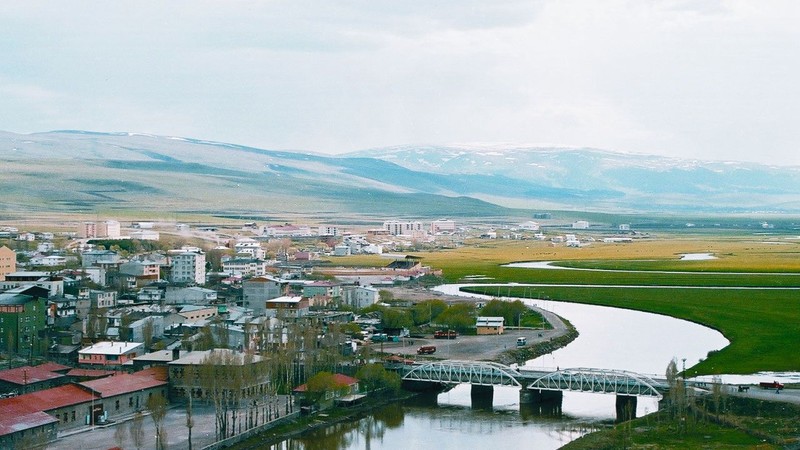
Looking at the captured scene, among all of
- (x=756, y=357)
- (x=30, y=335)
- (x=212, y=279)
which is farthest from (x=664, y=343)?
(x=212, y=279)

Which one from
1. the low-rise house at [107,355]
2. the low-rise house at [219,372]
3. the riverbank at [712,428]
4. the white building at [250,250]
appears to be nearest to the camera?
the riverbank at [712,428]

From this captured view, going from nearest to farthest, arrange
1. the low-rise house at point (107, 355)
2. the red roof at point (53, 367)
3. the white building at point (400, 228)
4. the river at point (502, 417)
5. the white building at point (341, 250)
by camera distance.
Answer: the river at point (502, 417), the red roof at point (53, 367), the low-rise house at point (107, 355), the white building at point (341, 250), the white building at point (400, 228)

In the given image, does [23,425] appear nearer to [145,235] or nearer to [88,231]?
[145,235]

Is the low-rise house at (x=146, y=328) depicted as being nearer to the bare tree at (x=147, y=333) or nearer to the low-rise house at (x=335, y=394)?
the bare tree at (x=147, y=333)

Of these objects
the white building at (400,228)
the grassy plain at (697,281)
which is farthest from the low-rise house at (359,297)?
the white building at (400,228)

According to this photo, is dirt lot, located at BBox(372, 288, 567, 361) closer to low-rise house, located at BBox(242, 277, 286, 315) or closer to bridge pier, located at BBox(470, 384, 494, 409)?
bridge pier, located at BBox(470, 384, 494, 409)

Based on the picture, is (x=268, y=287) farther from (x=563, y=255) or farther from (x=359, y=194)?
(x=359, y=194)

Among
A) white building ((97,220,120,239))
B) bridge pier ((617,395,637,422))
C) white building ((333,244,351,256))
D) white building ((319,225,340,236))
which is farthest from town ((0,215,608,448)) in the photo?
white building ((319,225,340,236))

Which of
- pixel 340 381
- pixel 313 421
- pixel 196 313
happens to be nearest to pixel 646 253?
pixel 196 313
